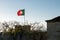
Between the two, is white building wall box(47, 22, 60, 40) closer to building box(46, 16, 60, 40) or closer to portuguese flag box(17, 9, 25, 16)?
building box(46, 16, 60, 40)

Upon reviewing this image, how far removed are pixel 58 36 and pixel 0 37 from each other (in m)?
9.07

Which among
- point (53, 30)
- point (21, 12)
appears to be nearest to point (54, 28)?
point (53, 30)

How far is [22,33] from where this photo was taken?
27.0 metres

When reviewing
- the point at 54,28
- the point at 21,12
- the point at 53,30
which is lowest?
the point at 53,30

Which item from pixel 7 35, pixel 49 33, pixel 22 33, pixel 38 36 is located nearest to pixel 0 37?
pixel 7 35

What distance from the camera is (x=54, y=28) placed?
23609mm

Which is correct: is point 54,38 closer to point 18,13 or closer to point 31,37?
point 31,37

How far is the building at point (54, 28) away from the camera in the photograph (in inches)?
920

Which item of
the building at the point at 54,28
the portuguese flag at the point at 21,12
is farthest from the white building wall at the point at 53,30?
the portuguese flag at the point at 21,12

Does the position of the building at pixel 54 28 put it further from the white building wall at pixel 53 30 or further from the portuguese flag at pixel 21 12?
the portuguese flag at pixel 21 12

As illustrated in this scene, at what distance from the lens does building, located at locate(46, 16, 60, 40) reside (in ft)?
76.7

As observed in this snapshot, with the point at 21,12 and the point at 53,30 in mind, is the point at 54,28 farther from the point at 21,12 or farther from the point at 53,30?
the point at 21,12

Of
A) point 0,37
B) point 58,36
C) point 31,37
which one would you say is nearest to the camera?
point 58,36

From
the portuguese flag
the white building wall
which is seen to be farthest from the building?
the portuguese flag
